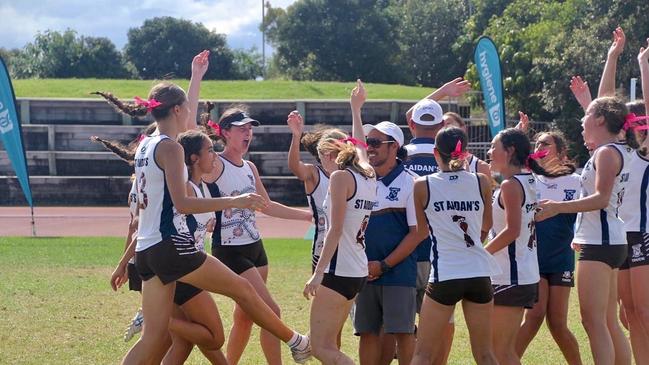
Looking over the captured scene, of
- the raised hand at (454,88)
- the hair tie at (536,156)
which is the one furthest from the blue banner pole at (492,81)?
the hair tie at (536,156)

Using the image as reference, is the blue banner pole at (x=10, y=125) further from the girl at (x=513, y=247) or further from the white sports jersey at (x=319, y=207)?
the girl at (x=513, y=247)

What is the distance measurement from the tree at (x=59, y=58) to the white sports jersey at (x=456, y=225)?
172ft

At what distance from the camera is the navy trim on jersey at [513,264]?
22.4 ft

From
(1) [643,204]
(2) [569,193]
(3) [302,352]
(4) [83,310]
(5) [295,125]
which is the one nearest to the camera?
(3) [302,352]

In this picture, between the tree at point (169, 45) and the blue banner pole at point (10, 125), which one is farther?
the tree at point (169, 45)

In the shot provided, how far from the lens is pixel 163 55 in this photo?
7175 centimetres

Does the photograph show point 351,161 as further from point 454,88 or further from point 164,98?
point 454,88

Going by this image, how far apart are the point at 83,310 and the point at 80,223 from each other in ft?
47.3

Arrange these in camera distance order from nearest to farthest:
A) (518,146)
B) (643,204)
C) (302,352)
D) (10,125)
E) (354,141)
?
(518,146) → (354,141) → (302,352) → (643,204) → (10,125)

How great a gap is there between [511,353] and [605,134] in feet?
5.77

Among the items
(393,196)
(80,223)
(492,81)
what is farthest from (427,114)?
(80,223)

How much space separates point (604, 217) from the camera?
711cm

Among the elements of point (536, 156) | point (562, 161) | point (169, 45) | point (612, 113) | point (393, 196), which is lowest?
point (393, 196)

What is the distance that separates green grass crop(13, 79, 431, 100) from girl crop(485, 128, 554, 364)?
31.2m
